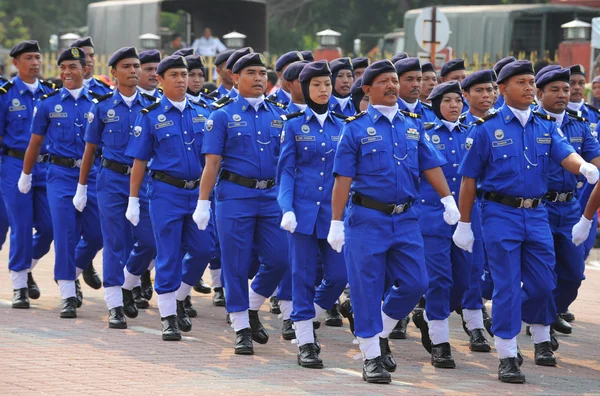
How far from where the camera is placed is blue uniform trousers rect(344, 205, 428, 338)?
9133 millimetres

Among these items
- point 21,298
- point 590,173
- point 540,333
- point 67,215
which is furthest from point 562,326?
point 21,298

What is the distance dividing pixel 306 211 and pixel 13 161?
3901 millimetres

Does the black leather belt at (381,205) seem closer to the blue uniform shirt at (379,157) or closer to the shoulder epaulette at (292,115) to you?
the blue uniform shirt at (379,157)

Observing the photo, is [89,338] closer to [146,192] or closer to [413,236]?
[146,192]

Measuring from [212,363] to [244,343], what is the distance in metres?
0.53

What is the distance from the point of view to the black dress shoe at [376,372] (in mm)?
9094

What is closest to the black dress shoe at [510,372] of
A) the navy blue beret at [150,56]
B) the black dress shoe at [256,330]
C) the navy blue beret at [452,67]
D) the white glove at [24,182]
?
the black dress shoe at [256,330]

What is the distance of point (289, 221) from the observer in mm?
9523

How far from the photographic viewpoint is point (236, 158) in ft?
33.8

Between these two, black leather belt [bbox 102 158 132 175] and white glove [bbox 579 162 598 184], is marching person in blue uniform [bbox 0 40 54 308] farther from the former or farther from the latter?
white glove [bbox 579 162 598 184]

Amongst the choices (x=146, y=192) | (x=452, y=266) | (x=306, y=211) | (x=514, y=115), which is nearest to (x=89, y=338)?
(x=146, y=192)

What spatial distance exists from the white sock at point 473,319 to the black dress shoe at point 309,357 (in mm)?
1582

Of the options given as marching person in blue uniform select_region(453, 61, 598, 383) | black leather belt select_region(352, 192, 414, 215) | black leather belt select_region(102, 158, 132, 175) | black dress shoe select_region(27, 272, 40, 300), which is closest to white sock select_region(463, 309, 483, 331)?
marching person in blue uniform select_region(453, 61, 598, 383)

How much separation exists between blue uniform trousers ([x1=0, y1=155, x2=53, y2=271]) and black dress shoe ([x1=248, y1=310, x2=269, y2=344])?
9.26 ft
